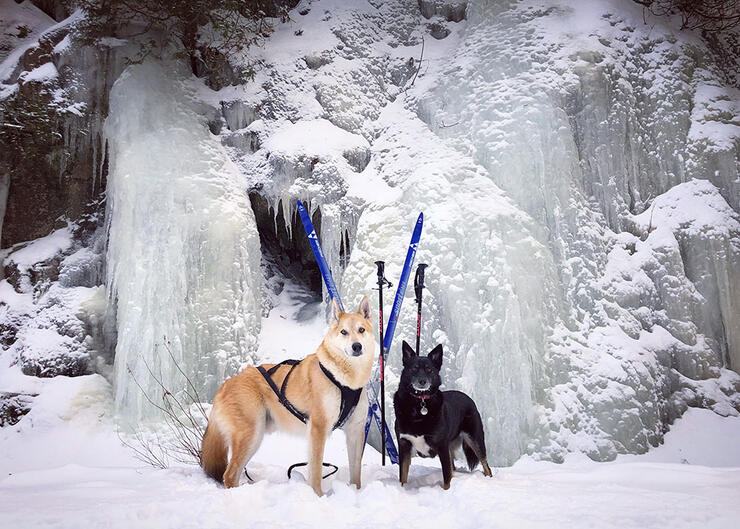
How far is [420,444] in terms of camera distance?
2252 millimetres

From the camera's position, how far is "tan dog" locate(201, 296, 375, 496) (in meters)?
2.16

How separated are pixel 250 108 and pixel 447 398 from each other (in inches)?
190

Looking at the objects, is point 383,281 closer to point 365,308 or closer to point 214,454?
point 365,308

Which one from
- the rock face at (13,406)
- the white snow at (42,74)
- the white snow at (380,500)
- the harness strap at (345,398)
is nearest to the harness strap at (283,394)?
the harness strap at (345,398)

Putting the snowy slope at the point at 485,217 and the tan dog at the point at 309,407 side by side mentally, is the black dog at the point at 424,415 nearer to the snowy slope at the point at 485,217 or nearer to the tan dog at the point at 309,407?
the tan dog at the point at 309,407

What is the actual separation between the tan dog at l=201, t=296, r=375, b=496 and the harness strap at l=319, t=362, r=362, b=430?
0.01 meters

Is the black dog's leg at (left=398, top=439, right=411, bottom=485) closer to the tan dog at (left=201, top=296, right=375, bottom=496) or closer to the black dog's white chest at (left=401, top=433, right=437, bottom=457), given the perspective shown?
the black dog's white chest at (left=401, top=433, right=437, bottom=457)

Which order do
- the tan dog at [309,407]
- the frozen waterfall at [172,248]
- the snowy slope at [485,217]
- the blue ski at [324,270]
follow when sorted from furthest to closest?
the frozen waterfall at [172,248] → the snowy slope at [485,217] → the blue ski at [324,270] → the tan dog at [309,407]

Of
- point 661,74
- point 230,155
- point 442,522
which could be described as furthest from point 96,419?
point 661,74

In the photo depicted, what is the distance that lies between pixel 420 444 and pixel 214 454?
1000mm

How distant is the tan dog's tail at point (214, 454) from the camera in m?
2.25

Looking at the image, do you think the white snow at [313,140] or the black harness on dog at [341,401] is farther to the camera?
the white snow at [313,140]

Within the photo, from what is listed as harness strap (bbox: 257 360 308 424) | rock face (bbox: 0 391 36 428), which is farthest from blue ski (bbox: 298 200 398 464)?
rock face (bbox: 0 391 36 428)

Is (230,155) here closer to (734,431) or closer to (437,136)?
(437,136)
